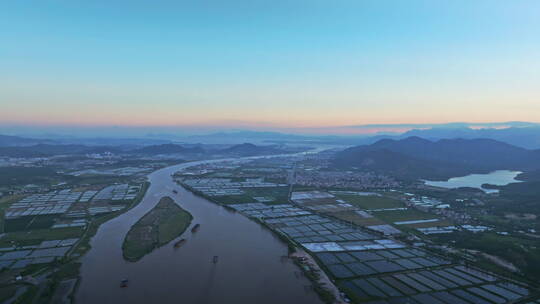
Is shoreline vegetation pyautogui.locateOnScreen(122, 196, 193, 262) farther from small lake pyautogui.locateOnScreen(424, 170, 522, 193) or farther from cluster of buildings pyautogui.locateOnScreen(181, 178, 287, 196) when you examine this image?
small lake pyautogui.locateOnScreen(424, 170, 522, 193)

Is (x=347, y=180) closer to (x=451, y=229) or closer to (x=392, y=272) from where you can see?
(x=451, y=229)

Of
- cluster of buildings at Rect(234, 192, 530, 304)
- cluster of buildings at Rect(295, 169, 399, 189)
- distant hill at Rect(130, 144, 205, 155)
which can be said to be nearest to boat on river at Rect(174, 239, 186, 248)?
cluster of buildings at Rect(234, 192, 530, 304)

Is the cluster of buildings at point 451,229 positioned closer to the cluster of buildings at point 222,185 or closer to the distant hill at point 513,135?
the cluster of buildings at point 222,185

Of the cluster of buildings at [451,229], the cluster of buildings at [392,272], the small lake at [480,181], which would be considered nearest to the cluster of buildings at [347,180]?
the small lake at [480,181]

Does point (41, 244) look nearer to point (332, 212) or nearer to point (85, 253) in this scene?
point (85, 253)

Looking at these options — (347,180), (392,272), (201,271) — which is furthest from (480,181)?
(201,271)

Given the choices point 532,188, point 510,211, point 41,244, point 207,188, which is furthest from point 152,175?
point 532,188
